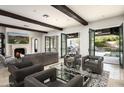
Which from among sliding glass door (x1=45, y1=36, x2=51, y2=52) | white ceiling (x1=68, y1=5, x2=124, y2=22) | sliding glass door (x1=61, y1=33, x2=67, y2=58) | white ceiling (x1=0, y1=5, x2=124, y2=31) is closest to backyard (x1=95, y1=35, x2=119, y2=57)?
white ceiling (x1=0, y1=5, x2=124, y2=31)

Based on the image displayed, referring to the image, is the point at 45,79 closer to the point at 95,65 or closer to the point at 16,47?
the point at 95,65

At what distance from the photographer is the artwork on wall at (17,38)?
25.8 ft

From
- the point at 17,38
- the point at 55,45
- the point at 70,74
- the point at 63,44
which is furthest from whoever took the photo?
the point at 55,45

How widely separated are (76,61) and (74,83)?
3278 mm

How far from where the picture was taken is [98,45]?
272 inches

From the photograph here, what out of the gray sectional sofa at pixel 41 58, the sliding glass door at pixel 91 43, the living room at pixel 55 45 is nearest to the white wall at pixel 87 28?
the living room at pixel 55 45

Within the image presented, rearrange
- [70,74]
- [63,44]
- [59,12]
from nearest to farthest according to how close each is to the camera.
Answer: [70,74]
[59,12]
[63,44]

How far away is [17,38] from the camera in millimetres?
8320

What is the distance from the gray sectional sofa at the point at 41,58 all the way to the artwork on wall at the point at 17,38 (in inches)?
162

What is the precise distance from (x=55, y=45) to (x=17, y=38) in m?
3.59

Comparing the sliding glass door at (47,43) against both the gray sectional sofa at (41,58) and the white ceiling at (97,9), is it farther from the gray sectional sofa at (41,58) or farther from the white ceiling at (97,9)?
the white ceiling at (97,9)

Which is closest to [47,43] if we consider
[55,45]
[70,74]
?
[55,45]
